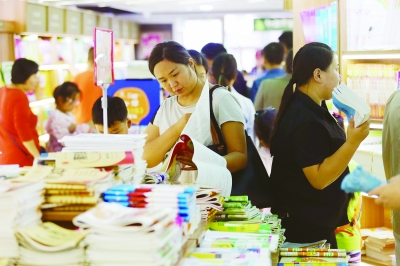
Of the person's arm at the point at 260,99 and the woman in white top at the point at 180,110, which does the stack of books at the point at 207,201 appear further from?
the person's arm at the point at 260,99

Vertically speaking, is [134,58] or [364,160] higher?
[134,58]

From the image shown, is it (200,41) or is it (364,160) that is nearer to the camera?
(364,160)

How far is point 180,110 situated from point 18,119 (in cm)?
286

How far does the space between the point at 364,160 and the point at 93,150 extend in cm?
283

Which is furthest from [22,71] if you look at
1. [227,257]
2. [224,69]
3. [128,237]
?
[128,237]

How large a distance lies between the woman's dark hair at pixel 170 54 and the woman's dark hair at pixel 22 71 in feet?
9.63

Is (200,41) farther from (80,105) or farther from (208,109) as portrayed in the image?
(208,109)

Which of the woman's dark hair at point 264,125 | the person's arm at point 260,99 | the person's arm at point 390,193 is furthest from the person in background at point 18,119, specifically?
the person's arm at point 390,193

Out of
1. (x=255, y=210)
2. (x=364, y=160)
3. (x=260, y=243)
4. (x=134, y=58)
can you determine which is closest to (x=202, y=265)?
(x=260, y=243)

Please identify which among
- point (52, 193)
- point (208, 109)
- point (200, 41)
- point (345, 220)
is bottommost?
point (345, 220)

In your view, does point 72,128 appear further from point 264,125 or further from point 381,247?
point 381,247

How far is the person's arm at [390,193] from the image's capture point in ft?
6.27

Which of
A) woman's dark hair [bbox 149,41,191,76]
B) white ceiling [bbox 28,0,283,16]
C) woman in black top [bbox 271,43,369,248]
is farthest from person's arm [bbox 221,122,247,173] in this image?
white ceiling [bbox 28,0,283,16]

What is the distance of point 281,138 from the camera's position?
2785 millimetres
